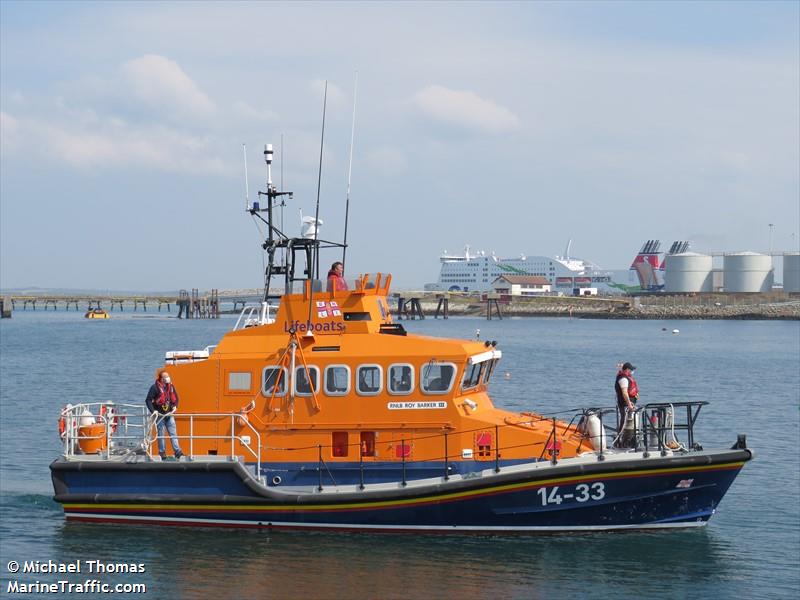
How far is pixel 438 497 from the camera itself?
13.3 metres

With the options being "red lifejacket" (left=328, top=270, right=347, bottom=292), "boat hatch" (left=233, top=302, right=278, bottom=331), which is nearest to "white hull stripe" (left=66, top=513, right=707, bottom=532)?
"boat hatch" (left=233, top=302, right=278, bottom=331)

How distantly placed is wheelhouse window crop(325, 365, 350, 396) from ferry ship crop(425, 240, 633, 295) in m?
161

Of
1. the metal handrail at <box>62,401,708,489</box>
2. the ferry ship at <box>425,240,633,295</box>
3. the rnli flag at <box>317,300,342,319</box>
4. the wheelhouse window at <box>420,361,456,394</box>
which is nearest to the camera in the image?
the metal handrail at <box>62,401,708,489</box>

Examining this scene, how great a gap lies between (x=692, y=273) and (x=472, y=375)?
128 m

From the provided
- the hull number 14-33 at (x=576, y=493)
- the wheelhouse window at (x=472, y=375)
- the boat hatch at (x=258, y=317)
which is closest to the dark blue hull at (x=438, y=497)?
the hull number 14-33 at (x=576, y=493)

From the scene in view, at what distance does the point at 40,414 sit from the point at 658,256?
→ 157 metres

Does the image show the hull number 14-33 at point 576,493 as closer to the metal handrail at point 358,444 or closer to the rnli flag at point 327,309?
the metal handrail at point 358,444

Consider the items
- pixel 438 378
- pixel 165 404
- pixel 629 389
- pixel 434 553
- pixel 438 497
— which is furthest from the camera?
pixel 629 389

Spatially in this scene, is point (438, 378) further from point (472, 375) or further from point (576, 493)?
point (576, 493)

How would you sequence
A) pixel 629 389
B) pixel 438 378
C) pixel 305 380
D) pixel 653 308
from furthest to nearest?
pixel 653 308, pixel 629 389, pixel 305 380, pixel 438 378

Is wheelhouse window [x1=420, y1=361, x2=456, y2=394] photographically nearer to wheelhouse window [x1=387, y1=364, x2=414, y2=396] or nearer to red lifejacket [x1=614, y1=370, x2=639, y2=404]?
wheelhouse window [x1=387, y1=364, x2=414, y2=396]

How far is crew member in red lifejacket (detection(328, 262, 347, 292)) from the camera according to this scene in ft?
46.4

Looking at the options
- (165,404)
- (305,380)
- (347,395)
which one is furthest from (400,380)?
(165,404)

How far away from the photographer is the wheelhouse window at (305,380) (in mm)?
13742
